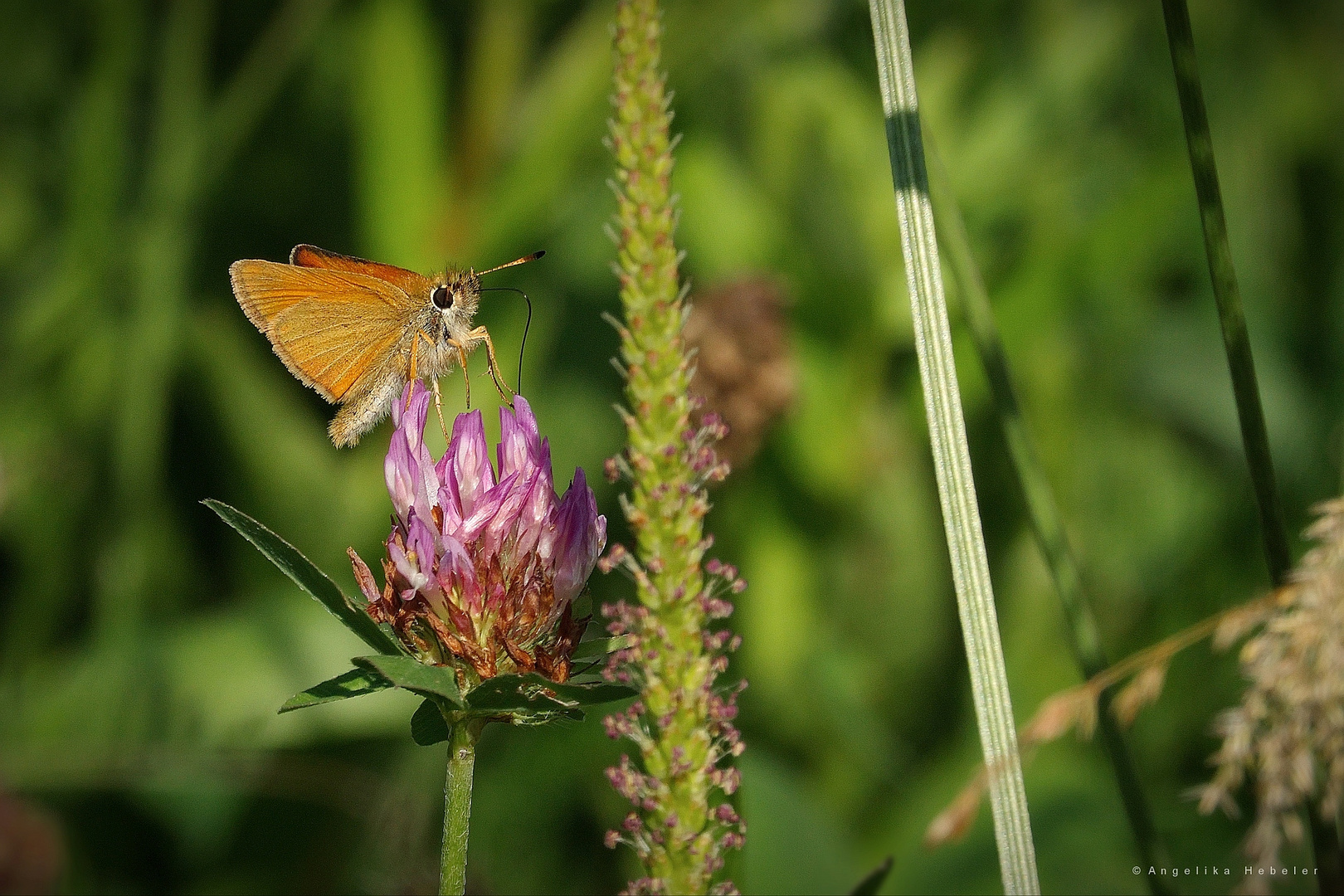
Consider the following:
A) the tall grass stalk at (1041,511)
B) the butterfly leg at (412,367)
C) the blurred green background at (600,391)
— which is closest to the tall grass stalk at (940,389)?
the tall grass stalk at (1041,511)

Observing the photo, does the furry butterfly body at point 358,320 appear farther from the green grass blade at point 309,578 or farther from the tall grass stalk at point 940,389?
the tall grass stalk at point 940,389

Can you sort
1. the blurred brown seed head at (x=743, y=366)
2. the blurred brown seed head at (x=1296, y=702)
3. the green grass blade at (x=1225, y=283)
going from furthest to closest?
the blurred brown seed head at (x=743, y=366) < the green grass blade at (x=1225, y=283) < the blurred brown seed head at (x=1296, y=702)

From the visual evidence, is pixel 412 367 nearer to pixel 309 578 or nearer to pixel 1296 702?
pixel 309 578

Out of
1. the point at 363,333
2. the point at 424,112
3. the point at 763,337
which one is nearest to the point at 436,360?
the point at 363,333

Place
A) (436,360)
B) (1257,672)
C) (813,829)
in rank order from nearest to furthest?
1. (1257,672)
2. (436,360)
3. (813,829)

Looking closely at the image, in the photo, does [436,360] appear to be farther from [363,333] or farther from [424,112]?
[424,112]

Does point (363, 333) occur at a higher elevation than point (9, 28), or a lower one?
lower
